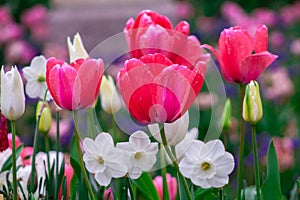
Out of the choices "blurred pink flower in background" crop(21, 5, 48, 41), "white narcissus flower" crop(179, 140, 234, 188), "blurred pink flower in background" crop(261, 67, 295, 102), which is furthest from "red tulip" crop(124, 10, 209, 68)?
"blurred pink flower in background" crop(21, 5, 48, 41)

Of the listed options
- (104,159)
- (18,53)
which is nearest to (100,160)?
(104,159)

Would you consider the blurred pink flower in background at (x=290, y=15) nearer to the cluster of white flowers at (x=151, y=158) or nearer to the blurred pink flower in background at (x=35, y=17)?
the blurred pink flower in background at (x=35, y=17)

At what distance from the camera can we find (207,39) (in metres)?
4.57

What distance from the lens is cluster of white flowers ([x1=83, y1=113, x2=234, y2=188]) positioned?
0.80 metres

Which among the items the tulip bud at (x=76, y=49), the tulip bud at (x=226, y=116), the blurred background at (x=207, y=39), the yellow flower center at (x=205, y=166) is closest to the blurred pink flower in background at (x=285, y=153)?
the blurred background at (x=207, y=39)

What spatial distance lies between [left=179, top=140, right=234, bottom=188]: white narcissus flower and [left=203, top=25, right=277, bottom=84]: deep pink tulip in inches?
5.4

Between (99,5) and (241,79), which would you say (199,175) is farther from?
(99,5)

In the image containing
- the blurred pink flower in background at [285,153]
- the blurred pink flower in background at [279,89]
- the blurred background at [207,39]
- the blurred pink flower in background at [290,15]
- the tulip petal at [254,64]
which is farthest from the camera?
the blurred pink flower in background at [290,15]

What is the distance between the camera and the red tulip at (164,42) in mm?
899

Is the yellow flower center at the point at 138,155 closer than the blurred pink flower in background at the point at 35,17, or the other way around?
the yellow flower center at the point at 138,155

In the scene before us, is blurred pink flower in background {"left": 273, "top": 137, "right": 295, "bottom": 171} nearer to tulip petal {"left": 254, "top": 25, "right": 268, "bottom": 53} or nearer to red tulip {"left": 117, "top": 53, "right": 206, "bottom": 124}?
tulip petal {"left": 254, "top": 25, "right": 268, "bottom": 53}

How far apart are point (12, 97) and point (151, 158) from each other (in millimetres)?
189

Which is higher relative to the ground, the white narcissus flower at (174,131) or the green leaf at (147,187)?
the white narcissus flower at (174,131)

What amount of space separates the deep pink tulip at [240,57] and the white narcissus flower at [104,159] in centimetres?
20
